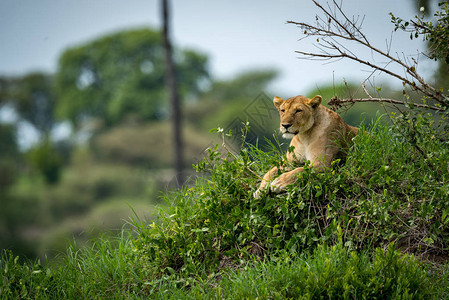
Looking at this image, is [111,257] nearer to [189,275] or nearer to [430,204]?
[189,275]

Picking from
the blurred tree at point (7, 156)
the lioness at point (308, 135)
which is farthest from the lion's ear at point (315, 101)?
the blurred tree at point (7, 156)

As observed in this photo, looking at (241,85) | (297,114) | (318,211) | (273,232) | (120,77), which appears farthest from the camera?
(241,85)

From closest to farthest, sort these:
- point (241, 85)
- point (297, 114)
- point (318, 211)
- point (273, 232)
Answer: point (273, 232), point (297, 114), point (318, 211), point (241, 85)

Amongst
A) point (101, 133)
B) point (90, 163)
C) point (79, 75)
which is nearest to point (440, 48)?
point (90, 163)

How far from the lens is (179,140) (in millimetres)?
16188

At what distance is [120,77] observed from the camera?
2808 cm

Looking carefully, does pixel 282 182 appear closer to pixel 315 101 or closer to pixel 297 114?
pixel 297 114

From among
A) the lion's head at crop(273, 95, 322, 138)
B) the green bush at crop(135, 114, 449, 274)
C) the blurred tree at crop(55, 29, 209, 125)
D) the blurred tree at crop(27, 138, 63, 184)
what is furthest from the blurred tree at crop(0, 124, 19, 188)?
the lion's head at crop(273, 95, 322, 138)

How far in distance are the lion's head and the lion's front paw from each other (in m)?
0.38

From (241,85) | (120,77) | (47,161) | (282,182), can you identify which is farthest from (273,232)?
(241,85)

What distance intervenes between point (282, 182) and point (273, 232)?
1.56 ft

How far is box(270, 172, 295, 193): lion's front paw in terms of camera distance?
4.90 meters

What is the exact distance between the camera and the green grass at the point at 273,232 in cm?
459

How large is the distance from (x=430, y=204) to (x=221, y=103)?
22.5 meters
